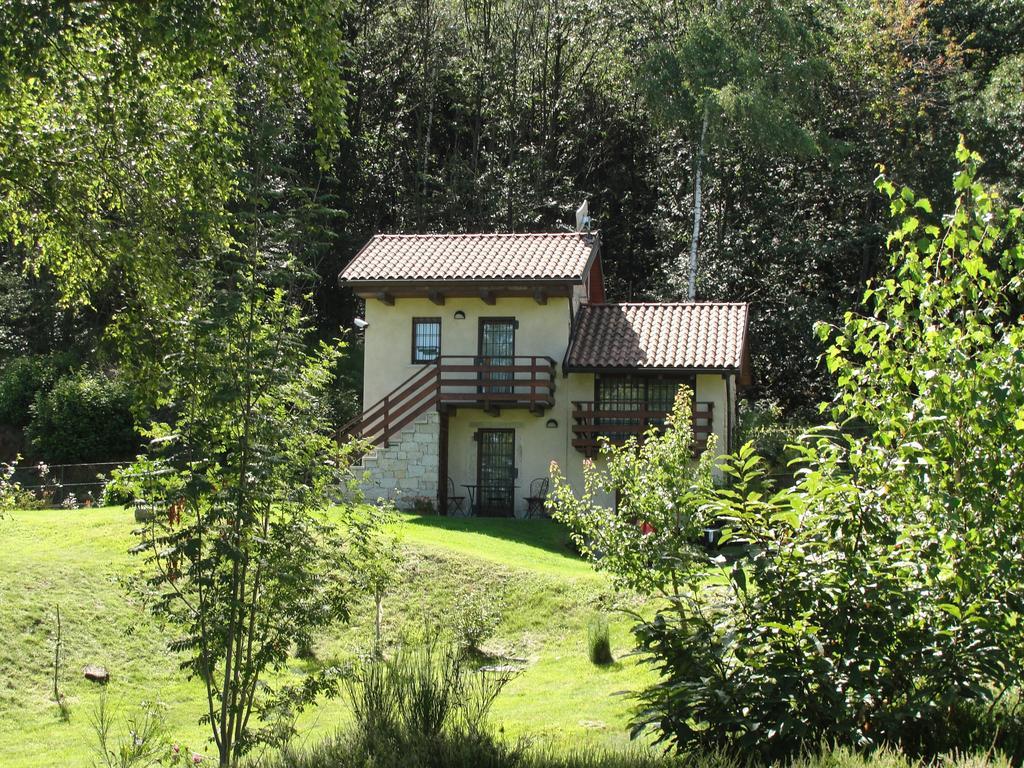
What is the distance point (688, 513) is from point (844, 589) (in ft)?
15.0

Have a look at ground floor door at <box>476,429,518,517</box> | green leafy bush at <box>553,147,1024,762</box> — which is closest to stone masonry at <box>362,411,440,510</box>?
ground floor door at <box>476,429,518,517</box>

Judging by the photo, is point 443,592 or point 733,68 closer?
point 443,592

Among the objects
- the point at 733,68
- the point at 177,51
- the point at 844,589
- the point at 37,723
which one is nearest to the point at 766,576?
the point at 844,589

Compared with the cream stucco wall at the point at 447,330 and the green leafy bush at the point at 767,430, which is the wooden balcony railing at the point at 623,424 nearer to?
the cream stucco wall at the point at 447,330

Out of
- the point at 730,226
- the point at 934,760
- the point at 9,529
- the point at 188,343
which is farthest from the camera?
the point at 730,226

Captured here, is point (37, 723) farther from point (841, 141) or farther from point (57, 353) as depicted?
point (841, 141)

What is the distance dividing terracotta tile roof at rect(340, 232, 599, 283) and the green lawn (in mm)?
7249

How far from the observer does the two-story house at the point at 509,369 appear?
27328mm

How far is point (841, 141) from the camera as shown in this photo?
35594 mm

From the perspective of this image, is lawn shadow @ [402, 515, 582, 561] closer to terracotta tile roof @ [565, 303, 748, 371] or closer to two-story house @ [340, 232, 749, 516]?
two-story house @ [340, 232, 749, 516]

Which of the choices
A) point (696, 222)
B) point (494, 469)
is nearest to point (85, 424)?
point (494, 469)

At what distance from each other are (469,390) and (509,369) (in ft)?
4.89

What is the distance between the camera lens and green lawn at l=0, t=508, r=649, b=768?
526 inches

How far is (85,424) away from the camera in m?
31.3
